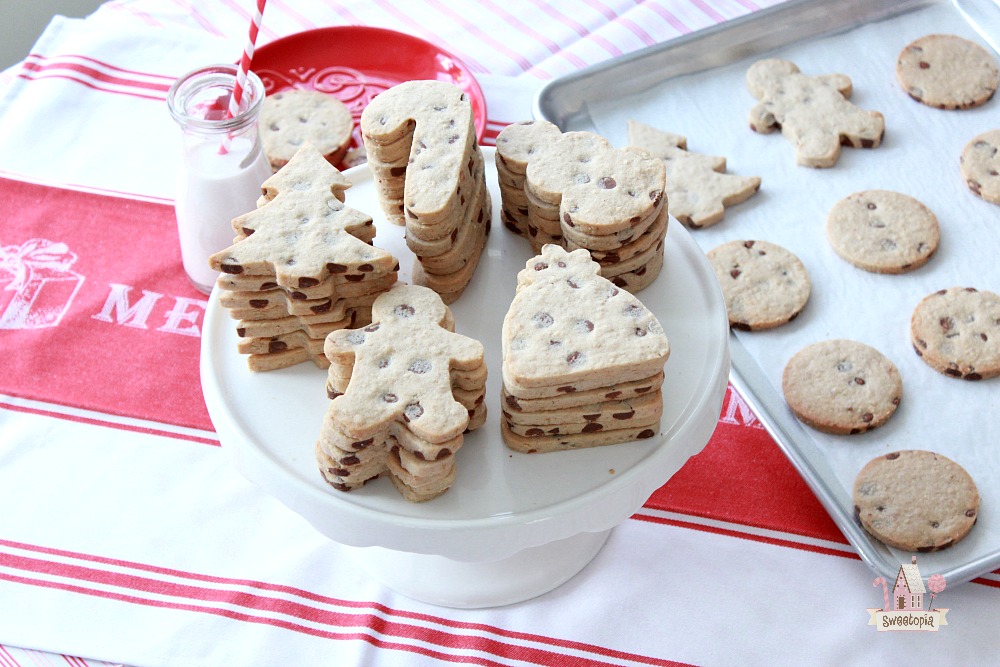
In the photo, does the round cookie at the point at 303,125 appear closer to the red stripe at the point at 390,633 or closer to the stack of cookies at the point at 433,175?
the stack of cookies at the point at 433,175

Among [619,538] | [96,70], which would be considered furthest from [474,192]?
[96,70]

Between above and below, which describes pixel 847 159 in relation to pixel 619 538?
above

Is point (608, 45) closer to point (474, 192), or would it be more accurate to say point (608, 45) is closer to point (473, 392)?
point (474, 192)

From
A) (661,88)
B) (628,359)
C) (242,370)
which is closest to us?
(628,359)

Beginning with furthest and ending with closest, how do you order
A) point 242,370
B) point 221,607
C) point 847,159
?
point 847,159 → point 221,607 → point 242,370

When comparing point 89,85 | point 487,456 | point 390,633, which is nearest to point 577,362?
point 487,456

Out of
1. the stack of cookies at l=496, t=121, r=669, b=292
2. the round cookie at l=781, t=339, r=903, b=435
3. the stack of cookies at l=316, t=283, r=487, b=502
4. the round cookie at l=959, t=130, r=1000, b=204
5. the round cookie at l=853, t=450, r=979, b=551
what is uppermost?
the stack of cookies at l=496, t=121, r=669, b=292

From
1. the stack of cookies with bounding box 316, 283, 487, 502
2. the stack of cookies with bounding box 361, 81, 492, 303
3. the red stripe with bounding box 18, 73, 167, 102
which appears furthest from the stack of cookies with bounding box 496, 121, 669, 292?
the red stripe with bounding box 18, 73, 167, 102

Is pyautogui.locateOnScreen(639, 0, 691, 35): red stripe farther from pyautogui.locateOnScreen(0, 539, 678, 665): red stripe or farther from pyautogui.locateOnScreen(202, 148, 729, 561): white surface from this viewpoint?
pyautogui.locateOnScreen(0, 539, 678, 665): red stripe
